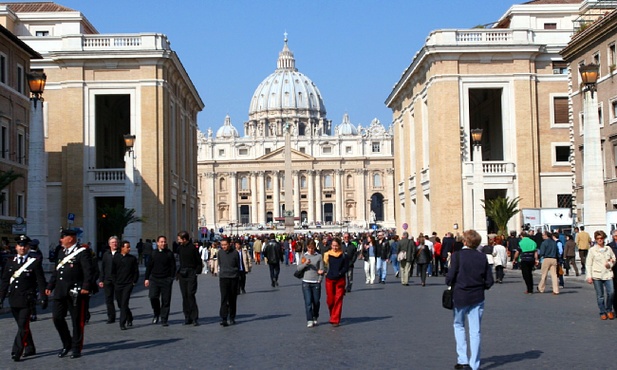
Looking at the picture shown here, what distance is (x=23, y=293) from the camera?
12.0 meters

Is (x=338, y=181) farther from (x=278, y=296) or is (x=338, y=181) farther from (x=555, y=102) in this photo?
(x=278, y=296)

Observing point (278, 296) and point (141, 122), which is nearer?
point (278, 296)

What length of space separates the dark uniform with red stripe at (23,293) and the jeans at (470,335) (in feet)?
17.2

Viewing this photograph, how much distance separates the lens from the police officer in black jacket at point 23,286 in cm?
1184

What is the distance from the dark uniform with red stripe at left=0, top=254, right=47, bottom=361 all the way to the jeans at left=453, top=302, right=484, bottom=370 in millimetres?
5251

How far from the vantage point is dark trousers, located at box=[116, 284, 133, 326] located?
1527 centimetres

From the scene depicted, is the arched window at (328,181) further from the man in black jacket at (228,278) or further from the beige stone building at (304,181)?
the man in black jacket at (228,278)

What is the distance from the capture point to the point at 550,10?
2020 inches

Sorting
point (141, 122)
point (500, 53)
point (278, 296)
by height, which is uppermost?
point (500, 53)

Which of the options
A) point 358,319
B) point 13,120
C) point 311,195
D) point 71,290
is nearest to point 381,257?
point 358,319

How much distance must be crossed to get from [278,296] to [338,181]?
13122 cm

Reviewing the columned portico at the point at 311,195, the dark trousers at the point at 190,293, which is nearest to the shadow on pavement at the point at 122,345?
the dark trousers at the point at 190,293

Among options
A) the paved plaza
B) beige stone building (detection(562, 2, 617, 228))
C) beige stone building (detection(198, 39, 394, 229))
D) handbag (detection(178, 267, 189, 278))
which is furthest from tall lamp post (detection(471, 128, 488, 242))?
beige stone building (detection(198, 39, 394, 229))

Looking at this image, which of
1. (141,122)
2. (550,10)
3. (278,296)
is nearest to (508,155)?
(550,10)
